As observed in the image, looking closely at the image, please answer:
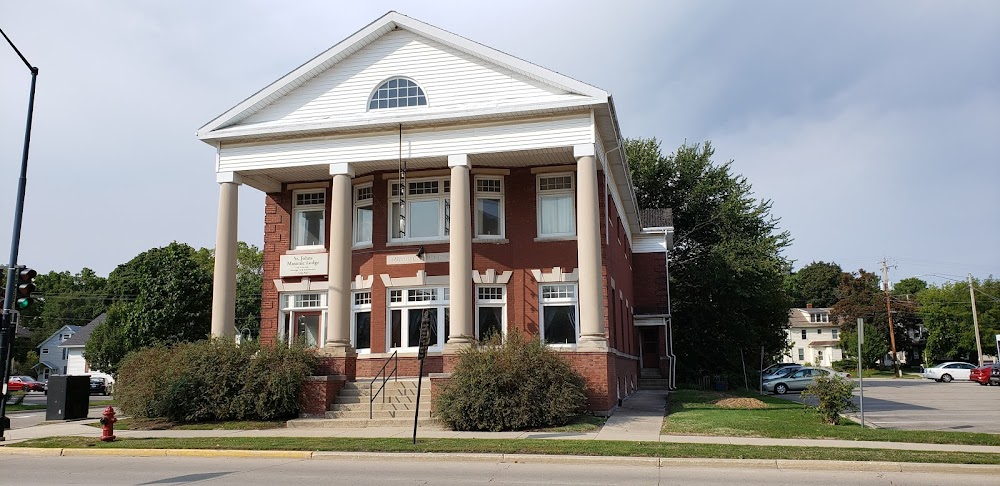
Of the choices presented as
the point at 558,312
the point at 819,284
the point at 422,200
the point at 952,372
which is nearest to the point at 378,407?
the point at 558,312

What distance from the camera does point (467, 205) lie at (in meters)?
22.0

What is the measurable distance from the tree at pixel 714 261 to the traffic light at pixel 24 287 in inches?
1223

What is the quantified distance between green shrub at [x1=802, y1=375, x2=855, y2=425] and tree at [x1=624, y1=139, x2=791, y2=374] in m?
21.0

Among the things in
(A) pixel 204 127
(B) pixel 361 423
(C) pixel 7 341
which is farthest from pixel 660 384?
(C) pixel 7 341

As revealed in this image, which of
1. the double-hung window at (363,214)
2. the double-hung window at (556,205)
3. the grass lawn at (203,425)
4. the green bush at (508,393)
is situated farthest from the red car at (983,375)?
the grass lawn at (203,425)

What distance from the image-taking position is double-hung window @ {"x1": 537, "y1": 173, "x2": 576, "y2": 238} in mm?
24250

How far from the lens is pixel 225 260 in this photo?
76.1ft

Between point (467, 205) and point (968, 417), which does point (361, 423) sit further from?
point (968, 417)

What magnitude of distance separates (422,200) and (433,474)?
14.1 metres

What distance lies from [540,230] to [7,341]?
14.6 metres

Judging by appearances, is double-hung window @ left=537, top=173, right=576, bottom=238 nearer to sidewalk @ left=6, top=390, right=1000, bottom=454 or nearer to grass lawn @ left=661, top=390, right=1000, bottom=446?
sidewalk @ left=6, top=390, right=1000, bottom=454

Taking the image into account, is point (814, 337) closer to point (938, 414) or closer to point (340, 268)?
point (938, 414)

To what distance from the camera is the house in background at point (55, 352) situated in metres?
88.9

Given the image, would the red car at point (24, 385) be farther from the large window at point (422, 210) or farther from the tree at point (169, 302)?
the large window at point (422, 210)
